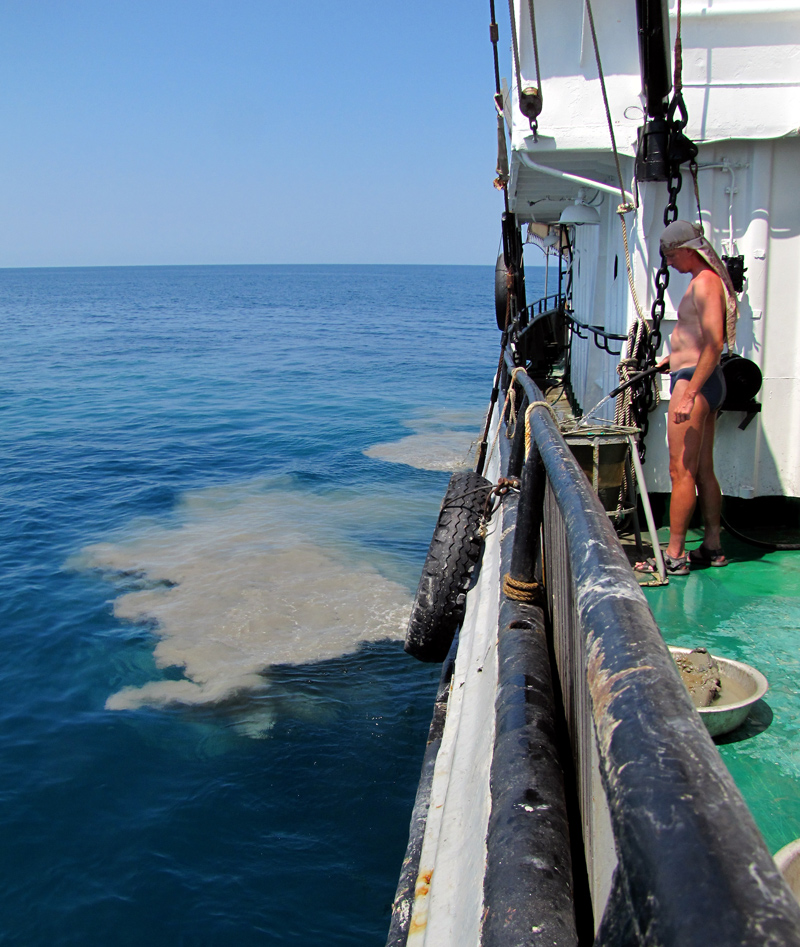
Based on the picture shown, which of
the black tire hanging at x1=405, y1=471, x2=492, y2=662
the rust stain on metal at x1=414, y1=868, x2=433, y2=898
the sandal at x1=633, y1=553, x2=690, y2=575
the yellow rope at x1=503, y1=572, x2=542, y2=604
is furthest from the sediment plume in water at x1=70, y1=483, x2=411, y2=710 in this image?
the yellow rope at x1=503, y1=572, x2=542, y2=604

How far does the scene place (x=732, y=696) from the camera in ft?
11.2

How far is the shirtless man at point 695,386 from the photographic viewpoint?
4.43m

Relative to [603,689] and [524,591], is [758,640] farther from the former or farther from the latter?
[603,689]

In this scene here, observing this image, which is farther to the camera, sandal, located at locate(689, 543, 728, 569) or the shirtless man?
sandal, located at locate(689, 543, 728, 569)

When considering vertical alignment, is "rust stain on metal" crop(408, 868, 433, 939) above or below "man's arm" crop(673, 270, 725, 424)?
below

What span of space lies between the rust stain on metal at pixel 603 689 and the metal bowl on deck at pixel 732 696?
7.26 ft

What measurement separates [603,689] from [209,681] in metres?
6.22

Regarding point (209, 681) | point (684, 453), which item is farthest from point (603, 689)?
point (209, 681)

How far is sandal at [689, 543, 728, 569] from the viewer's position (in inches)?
204

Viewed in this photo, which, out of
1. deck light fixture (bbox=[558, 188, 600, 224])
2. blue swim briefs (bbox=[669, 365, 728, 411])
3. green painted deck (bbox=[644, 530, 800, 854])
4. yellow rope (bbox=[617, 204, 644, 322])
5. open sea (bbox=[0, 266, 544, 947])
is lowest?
open sea (bbox=[0, 266, 544, 947])

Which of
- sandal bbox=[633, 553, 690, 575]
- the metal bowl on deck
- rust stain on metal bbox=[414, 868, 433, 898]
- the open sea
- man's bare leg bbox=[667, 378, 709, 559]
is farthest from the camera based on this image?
sandal bbox=[633, 553, 690, 575]

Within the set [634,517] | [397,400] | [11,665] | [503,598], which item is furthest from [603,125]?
[397,400]

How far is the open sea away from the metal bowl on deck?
2341 mm

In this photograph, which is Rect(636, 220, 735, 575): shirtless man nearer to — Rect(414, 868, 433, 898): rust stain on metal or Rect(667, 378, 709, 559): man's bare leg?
Rect(667, 378, 709, 559): man's bare leg
